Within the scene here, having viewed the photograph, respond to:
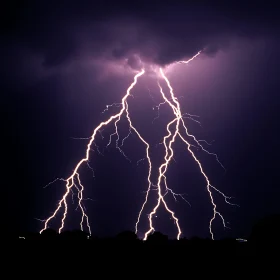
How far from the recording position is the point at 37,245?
620cm

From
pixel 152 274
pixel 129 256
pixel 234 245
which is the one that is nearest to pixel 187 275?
pixel 152 274

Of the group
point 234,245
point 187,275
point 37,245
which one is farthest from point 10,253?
point 234,245

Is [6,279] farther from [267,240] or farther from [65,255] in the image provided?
[267,240]

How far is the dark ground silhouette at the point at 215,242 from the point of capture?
6316 mm

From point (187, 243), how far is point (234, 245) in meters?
0.94

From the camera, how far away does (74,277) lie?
5.31 metres

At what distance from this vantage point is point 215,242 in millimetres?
6730

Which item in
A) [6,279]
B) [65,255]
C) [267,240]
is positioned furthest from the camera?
[267,240]

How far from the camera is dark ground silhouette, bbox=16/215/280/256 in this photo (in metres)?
6.32

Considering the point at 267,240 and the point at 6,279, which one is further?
the point at 267,240

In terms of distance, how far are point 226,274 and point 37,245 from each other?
3474 mm

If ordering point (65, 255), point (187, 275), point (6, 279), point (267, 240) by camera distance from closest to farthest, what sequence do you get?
point (6, 279) → point (187, 275) → point (65, 255) → point (267, 240)

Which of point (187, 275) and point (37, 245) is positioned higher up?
point (37, 245)

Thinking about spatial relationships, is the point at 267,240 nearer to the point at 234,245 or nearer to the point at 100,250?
the point at 234,245
